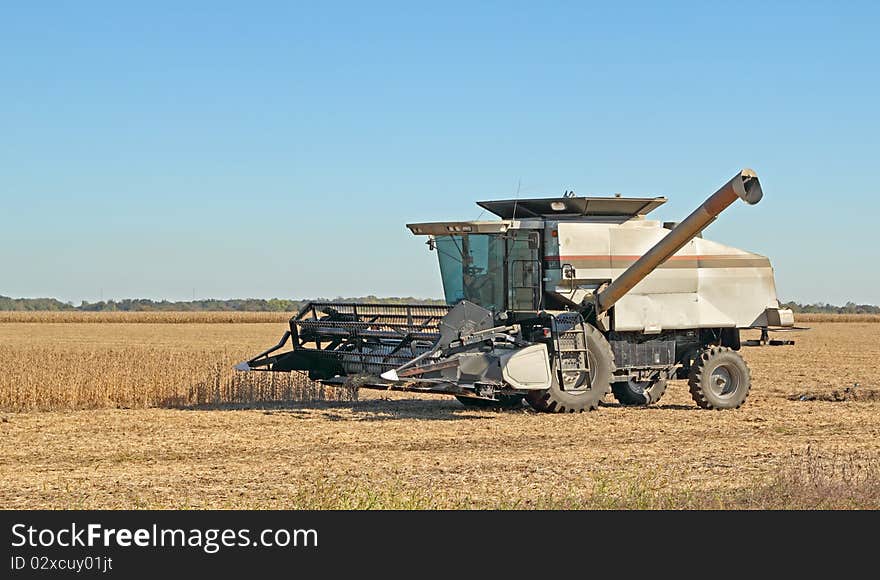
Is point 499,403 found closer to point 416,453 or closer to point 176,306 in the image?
point 416,453

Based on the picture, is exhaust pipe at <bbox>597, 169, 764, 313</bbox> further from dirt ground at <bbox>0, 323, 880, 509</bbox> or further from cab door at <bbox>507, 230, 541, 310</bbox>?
dirt ground at <bbox>0, 323, 880, 509</bbox>

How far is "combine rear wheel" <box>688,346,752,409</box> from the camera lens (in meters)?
16.2

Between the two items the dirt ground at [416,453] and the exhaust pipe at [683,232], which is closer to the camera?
the dirt ground at [416,453]

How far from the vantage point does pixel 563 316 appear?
15172 millimetres

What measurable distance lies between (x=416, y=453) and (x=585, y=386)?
4.23m

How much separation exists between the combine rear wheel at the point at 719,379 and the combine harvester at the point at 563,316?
14 millimetres

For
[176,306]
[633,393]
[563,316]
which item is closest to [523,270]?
[563,316]

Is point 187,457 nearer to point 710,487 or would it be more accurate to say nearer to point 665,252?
point 710,487

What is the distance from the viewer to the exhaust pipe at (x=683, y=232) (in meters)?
13.8

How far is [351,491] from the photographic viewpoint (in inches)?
348

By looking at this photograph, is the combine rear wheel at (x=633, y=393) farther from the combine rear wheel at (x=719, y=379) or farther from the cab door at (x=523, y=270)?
the cab door at (x=523, y=270)

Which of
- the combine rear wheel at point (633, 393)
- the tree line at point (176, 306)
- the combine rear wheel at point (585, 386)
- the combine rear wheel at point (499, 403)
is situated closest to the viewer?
the combine rear wheel at point (585, 386)

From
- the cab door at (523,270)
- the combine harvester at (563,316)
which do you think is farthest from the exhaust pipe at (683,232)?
the cab door at (523,270)
